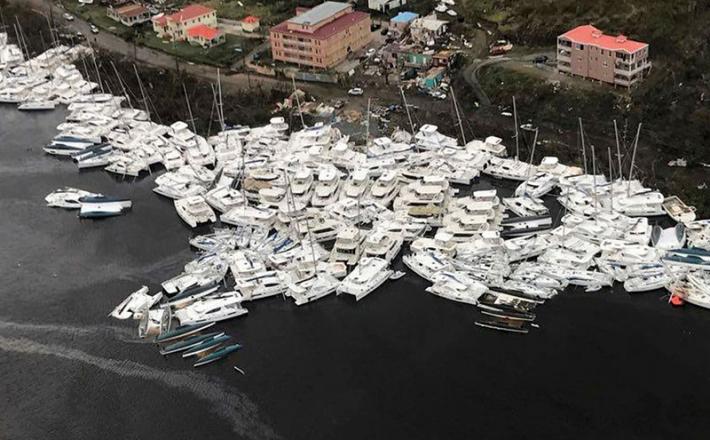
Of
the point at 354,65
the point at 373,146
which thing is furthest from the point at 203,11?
the point at 373,146

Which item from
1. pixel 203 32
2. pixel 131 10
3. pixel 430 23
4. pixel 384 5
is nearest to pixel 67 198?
pixel 203 32

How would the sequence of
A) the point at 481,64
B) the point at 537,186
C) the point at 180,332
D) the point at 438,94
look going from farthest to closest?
the point at 481,64 < the point at 438,94 < the point at 537,186 < the point at 180,332

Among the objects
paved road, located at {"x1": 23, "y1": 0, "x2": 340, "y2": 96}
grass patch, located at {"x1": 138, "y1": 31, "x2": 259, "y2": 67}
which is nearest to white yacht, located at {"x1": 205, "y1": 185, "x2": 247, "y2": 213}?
paved road, located at {"x1": 23, "y1": 0, "x2": 340, "y2": 96}

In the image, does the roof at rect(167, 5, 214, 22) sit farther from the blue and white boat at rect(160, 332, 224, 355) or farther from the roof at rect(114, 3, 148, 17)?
the blue and white boat at rect(160, 332, 224, 355)

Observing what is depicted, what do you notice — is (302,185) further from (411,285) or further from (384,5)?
(384,5)

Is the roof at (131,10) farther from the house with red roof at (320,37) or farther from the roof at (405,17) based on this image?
the roof at (405,17)

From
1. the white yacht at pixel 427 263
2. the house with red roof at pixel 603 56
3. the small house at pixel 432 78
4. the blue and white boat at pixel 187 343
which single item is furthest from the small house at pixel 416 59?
the blue and white boat at pixel 187 343
